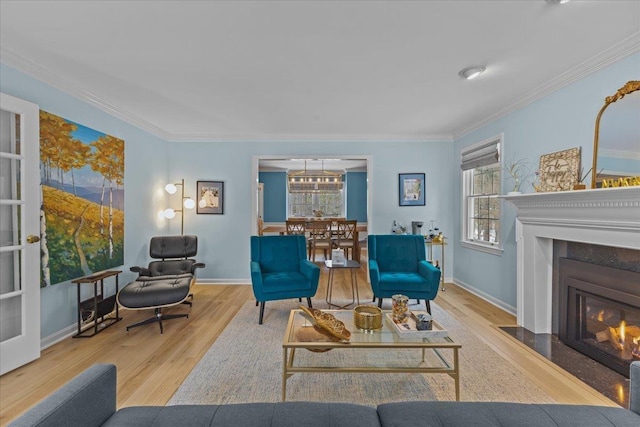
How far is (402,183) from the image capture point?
16.6ft

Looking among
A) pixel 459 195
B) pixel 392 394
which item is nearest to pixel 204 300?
pixel 392 394

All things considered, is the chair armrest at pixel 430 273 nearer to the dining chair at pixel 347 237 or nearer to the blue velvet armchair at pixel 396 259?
the blue velvet armchair at pixel 396 259

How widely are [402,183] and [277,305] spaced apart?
279cm

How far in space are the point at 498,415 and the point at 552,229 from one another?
227 centimetres

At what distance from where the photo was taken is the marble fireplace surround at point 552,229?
2.11 m

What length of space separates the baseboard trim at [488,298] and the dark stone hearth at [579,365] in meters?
0.55

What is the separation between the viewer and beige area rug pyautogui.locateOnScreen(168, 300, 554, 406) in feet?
6.64

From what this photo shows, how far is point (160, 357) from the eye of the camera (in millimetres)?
2588

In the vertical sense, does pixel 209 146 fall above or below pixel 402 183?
above

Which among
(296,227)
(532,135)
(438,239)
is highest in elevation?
(532,135)

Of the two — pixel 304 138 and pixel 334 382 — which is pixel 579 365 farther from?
pixel 304 138

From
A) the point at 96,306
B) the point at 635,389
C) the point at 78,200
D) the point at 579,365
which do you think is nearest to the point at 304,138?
the point at 78,200

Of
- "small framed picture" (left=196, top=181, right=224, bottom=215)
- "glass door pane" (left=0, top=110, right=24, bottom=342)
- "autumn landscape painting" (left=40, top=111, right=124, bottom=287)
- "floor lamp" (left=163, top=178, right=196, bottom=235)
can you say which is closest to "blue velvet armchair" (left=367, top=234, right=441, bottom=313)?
"small framed picture" (left=196, top=181, right=224, bottom=215)

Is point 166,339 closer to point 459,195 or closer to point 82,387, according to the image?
point 82,387
